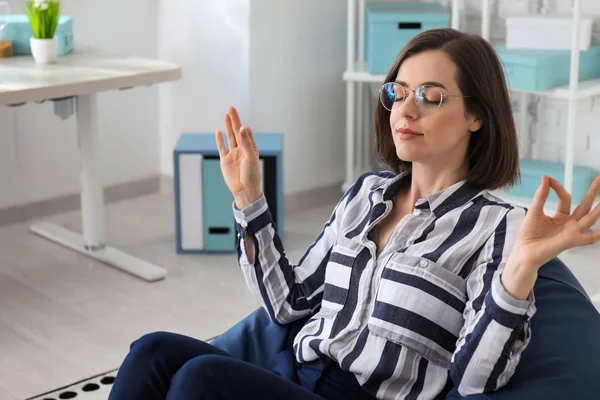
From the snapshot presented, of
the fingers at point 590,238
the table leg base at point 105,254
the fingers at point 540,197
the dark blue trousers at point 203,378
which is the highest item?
the fingers at point 540,197

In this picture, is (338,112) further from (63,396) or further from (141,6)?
(63,396)

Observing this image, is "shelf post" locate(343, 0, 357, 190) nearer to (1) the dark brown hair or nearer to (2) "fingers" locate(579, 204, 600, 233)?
(1) the dark brown hair

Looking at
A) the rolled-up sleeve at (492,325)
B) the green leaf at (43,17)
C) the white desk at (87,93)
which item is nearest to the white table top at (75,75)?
the white desk at (87,93)

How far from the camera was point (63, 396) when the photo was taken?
254 centimetres

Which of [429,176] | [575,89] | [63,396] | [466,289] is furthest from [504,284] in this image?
[575,89]

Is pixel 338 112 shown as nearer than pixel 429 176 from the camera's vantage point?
No

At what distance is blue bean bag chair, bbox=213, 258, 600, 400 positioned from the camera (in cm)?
169

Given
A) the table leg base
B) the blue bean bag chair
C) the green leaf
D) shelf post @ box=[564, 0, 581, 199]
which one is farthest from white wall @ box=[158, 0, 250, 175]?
the blue bean bag chair

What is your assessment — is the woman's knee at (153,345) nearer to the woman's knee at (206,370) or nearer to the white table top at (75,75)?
the woman's knee at (206,370)

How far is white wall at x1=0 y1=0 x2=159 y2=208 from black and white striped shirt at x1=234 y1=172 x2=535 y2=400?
228 centimetres

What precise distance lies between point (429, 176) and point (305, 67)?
230cm

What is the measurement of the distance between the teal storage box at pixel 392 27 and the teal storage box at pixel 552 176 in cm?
62

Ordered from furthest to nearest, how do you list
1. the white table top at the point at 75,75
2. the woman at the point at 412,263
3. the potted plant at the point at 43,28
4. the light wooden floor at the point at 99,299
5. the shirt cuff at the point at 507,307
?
the potted plant at the point at 43,28 < the white table top at the point at 75,75 < the light wooden floor at the point at 99,299 < the woman at the point at 412,263 < the shirt cuff at the point at 507,307

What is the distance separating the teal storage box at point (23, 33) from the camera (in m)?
3.38
